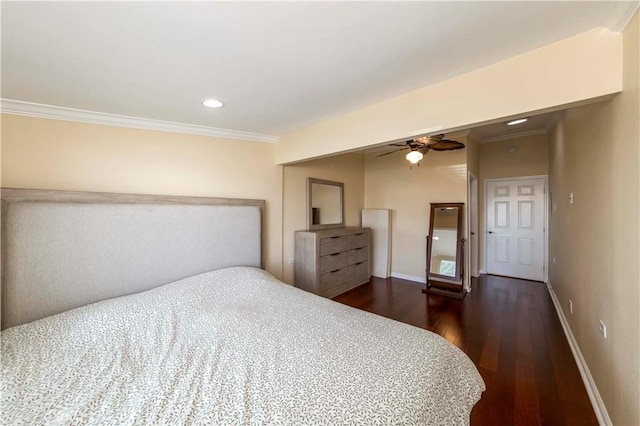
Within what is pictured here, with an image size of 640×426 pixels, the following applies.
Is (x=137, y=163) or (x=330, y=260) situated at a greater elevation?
(x=137, y=163)

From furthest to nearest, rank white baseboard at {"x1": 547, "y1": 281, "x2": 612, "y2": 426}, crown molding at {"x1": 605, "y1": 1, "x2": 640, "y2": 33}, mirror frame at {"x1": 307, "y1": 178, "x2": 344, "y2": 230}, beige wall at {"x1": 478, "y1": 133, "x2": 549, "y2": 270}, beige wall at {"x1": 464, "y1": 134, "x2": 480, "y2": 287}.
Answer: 1. beige wall at {"x1": 478, "y1": 133, "x2": 549, "y2": 270}
2. beige wall at {"x1": 464, "y1": 134, "x2": 480, "y2": 287}
3. mirror frame at {"x1": 307, "y1": 178, "x2": 344, "y2": 230}
4. white baseboard at {"x1": 547, "y1": 281, "x2": 612, "y2": 426}
5. crown molding at {"x1": 605, "y1": 1, "x2": 640, "y2": 33}

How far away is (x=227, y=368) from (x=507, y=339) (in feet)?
8.63

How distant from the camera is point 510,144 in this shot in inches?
179

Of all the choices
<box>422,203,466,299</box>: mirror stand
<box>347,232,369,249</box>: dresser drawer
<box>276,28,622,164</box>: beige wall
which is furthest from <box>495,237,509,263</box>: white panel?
<box>276,28,622,164</box>: beige wall

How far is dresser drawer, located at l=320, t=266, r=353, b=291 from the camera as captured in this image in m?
3.52

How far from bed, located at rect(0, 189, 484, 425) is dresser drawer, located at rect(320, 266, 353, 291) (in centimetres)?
123

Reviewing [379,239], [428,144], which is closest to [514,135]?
[428,144]

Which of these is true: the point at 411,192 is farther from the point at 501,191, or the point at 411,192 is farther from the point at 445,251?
the point at 501,191

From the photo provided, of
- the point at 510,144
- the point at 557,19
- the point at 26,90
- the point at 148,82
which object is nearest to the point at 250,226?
the point at 148,82

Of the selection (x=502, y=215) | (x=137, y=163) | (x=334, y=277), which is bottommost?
(x=334, y=277)

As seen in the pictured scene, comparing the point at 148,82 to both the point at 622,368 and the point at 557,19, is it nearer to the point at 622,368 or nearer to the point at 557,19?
the point at 557,19

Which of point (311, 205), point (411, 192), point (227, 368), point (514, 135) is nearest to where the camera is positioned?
point (227, 368)

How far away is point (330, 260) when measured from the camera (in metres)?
3.64

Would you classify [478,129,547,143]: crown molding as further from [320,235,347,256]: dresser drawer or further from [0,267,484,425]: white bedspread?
[0,267,484,425]: white bedspread
